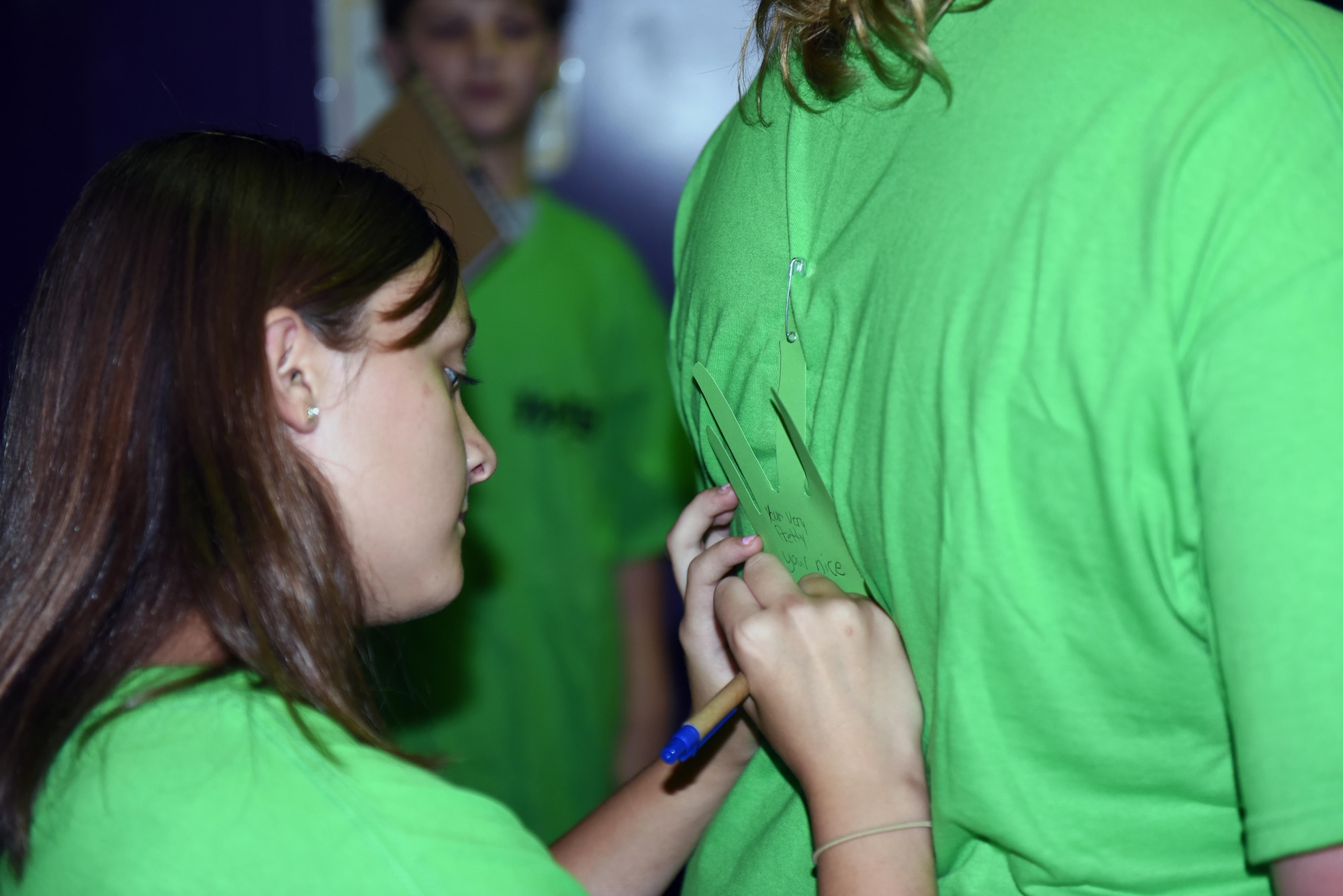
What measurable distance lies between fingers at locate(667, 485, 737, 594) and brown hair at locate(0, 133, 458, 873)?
0.77 feet

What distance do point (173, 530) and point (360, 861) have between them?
0.85 ft

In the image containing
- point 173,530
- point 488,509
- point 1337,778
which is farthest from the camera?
point 488,509

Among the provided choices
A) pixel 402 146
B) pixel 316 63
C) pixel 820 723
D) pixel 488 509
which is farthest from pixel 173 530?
pixel 316 63

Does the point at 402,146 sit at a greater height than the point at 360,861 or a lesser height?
greater

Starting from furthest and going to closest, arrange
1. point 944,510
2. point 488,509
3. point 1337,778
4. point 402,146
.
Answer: point 488,509
point 402,146
point 944,510
point 1337,778

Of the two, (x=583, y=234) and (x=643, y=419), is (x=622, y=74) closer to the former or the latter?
(x=583, y=234)

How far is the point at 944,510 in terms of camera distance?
56cm

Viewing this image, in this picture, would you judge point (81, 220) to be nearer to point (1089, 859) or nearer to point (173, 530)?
point (173, 530)

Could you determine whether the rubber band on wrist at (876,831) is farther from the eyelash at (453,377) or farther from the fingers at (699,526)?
the eyelash at (453,377)

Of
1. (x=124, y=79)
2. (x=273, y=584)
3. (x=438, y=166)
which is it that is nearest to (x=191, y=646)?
(x=273, y=584)

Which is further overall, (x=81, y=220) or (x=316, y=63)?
(x=316, y=63)

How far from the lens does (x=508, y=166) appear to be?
2.10 meters

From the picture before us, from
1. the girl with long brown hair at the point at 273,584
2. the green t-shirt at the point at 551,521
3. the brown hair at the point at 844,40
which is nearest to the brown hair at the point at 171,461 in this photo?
the girl with long brown hair at the point at 273,584

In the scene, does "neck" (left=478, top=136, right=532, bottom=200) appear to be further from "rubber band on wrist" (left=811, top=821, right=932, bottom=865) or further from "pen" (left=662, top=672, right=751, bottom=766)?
"rubber band on wrist" (left=811, top=821, right=932, bottom=865)
